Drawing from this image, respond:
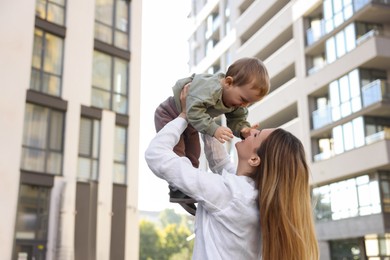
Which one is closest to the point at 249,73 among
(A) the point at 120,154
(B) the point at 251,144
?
(B) the point at 251,144

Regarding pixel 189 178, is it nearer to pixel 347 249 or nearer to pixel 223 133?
pixel 223 133

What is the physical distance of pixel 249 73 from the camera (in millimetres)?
2383

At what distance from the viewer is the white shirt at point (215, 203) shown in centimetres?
194

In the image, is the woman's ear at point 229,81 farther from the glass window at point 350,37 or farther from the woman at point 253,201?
the glass window at point 350,37

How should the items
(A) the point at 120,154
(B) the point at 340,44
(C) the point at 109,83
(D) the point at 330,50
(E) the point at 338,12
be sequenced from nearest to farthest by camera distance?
1. (A) the point at 120,154
2. (C) the point at 109,83
3. (B) the point at 340,44
4. (E) the point at 338,12
5. (D) the point at 330,50

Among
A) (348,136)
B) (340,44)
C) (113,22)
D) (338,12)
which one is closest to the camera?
(113,22)

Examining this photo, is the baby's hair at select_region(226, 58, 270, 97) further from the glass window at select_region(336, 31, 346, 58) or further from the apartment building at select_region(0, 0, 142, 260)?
the glass window at select_region(336, 31, 346, 58)

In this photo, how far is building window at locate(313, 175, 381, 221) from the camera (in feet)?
63.2

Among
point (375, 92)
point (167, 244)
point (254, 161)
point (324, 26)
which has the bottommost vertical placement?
point (254, 161)

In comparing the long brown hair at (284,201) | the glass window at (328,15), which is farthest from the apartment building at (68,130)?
the long brown hair at (284,201)

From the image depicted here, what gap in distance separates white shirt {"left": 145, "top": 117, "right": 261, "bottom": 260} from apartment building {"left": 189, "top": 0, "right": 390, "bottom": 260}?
17.2m

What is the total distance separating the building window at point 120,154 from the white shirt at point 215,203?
560 inches

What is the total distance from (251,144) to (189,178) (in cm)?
32

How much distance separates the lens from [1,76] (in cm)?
1403
